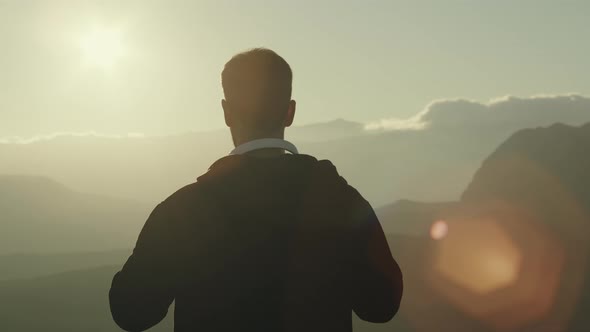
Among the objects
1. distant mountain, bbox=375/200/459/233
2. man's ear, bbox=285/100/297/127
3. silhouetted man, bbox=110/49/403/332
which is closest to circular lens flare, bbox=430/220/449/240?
distant mountain, bbox=375/200/459/233

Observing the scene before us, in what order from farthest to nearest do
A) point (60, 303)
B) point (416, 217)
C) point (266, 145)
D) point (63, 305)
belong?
point (416, 217), point (60, 303), point (63, 305), point (266, 145)

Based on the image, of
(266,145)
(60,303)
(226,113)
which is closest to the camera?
(266,145)

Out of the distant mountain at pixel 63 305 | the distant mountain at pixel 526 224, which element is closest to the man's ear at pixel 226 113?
the distant mountain at pixel 526 224

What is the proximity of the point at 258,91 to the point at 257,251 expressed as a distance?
781 millimetres

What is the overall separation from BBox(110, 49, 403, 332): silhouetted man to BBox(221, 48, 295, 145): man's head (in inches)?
4.4

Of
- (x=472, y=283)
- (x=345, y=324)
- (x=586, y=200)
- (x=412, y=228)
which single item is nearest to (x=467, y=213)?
(x=412, y=228)

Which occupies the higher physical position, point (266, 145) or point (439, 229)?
point (266, 145)

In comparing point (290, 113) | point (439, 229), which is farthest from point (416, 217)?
point (290, 113)

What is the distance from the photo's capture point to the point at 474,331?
62.5 metres

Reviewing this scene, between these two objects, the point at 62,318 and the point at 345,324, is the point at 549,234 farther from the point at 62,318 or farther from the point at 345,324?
the point at 345,324

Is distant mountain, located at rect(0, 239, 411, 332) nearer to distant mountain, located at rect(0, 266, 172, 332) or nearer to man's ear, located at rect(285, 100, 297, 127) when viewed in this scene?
distant mountain, located at rect(0, 266, 172, 332)

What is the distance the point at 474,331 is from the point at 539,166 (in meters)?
56.4

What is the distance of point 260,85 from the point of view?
10.2 ft

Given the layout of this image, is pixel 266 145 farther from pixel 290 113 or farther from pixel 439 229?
pixel 439 229
